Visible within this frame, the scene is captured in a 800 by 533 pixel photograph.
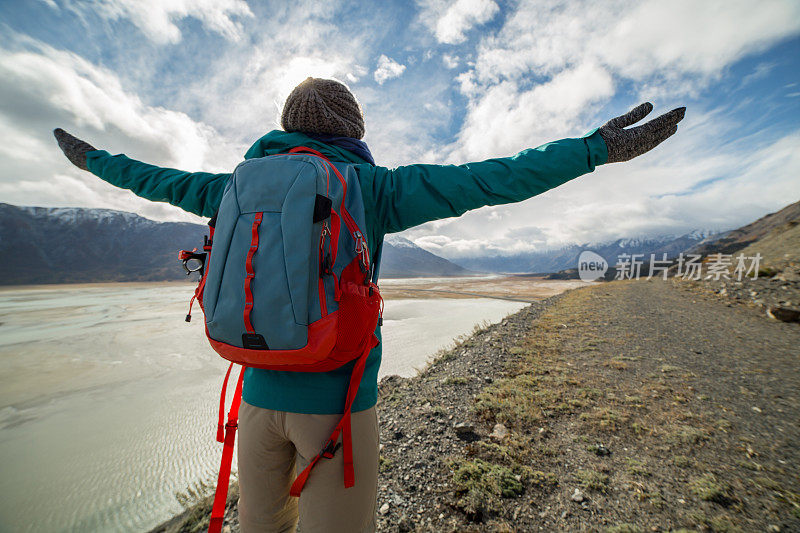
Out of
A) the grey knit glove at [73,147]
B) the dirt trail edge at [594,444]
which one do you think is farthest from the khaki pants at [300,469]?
the grey knit glove at [73,147]

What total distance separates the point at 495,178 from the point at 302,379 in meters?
1.14

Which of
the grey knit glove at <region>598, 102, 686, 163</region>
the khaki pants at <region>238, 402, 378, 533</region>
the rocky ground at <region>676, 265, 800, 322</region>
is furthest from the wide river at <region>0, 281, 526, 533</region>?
the rocky ground at <region>676, 265, 800, 322</region>

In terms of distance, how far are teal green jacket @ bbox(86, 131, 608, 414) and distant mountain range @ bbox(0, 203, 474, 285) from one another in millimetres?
134033

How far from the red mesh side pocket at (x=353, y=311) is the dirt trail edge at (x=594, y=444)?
7.48ft

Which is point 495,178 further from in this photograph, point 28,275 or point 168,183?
point 28,275

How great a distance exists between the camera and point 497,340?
8.05 meters

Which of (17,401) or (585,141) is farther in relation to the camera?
(17,401)

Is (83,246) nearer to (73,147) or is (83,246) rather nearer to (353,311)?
(73,147)

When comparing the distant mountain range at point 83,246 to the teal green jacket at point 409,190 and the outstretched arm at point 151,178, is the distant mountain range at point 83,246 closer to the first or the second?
the outstretched arm at point 151,178

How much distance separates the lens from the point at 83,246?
444 ft

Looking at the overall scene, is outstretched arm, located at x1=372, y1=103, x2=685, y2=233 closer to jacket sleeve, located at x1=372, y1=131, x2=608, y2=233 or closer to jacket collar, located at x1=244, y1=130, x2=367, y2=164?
jacket sleeve, located at x1=372, y1=131, x2=608, y2=233

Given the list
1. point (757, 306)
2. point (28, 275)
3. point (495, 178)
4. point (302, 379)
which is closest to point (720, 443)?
point (495, 178)

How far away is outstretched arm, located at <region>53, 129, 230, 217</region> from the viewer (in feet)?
5.10

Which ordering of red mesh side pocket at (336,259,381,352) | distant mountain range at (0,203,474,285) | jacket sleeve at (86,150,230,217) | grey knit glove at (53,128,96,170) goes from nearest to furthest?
red mesh side pocket at (336,259,381,352), jacket sleeve at (86,150,230,217), grey knit glove at (53,128,96,170), distant mountain range at (0,203,474,285)
